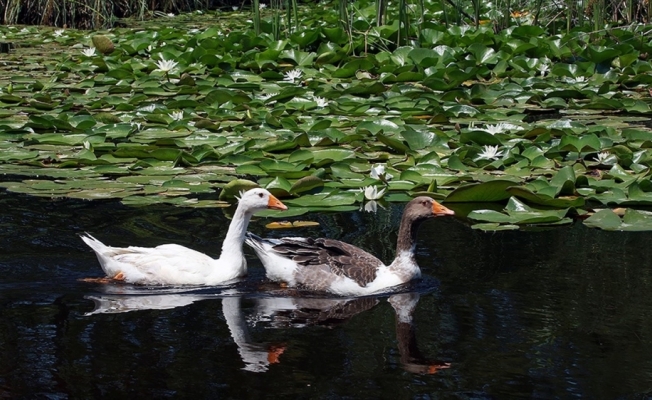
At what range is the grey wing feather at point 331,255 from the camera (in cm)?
563

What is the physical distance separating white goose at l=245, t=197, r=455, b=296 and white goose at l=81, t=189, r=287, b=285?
0.16 metres

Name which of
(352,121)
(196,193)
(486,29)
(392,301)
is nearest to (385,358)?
(392,301)

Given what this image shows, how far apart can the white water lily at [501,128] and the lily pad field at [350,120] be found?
1.2 inches

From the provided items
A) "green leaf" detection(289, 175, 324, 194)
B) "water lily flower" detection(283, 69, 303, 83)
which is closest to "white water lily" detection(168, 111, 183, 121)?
"water lily flower" detection(283, 69, 303, 83)

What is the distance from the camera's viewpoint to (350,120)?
9211 mm

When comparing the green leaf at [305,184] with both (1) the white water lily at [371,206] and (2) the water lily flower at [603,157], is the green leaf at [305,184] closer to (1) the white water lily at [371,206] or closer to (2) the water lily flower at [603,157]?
(1) the white water lily at [371,206]

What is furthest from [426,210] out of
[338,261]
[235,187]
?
[235,187]

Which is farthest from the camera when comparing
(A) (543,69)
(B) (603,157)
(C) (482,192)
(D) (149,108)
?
(A) (543,69)

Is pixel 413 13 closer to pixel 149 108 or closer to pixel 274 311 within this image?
pixel 149 108

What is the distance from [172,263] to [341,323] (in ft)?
3.87

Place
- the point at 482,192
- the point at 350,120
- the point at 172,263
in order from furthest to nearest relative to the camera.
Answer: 1. the point at 350,120
2. the point at 482,192
3. the point at 172,263

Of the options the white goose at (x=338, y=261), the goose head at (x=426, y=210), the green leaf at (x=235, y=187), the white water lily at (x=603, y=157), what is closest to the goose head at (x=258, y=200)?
the white goose at (x=338, y=261)

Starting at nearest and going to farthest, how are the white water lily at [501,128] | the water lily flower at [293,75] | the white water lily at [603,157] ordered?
the white water lily at [603,157], the white water lily at [501,128], the water lily flower at [293,75]

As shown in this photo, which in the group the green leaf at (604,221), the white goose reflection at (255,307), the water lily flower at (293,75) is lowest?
the white goose reflection at (255,307)
